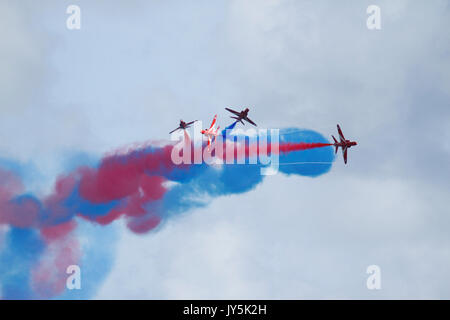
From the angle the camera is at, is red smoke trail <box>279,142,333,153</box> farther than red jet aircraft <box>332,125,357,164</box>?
Yes

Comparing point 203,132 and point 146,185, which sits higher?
point 203,132

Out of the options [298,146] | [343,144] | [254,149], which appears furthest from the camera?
[254,149]

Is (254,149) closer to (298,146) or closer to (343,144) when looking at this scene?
(298,146)

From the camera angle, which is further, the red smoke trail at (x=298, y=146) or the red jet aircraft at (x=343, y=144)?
the red smoke trail at (x=298, y=146)

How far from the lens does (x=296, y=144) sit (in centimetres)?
8038

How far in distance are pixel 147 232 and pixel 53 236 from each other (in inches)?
406

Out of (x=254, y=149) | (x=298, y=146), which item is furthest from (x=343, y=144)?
(x=254, y=149)

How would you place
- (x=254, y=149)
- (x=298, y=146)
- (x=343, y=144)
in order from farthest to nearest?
1. (x=254, y=149)
2. (x=298, y=146)
3. (x=343, y=144)

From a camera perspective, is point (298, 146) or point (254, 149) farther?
point (254, 149)

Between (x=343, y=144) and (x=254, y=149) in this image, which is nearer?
(x=343, y=144)
